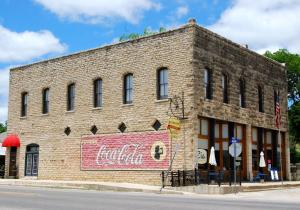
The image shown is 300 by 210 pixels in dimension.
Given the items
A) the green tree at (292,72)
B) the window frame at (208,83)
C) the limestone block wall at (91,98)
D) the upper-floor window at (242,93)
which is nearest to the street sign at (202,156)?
the limestone block wall at (91,98)

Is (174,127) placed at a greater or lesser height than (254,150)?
greater

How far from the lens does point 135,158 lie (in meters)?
29.7

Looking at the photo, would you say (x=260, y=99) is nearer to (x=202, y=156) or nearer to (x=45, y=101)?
(x=202, y=156)

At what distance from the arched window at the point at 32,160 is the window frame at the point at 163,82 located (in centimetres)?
1090

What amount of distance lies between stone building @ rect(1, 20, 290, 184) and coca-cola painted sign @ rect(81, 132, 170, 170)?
0.19 feet

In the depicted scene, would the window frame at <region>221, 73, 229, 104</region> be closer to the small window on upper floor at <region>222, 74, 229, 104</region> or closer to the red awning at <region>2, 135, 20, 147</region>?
the small window on upper floor at <region>222, 74, 229, 104</region>

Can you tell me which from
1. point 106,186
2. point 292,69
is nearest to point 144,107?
point 106,186

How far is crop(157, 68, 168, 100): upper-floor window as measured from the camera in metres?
29.0

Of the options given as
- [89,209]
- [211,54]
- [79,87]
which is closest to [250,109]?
[211,54]

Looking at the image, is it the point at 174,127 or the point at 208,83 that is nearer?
the point at 174,127

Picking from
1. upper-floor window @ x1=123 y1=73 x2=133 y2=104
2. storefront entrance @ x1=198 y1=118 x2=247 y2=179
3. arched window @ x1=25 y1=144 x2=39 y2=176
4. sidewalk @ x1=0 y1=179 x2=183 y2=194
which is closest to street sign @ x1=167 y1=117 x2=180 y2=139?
storefront entrance @ x1=198 y1=118 x2=247 y2=179

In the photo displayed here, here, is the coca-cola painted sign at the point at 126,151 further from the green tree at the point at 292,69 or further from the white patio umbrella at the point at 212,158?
the green tree at the point at 292,69

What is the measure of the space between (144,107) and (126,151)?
2.84 m

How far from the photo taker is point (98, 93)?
32.6 m
